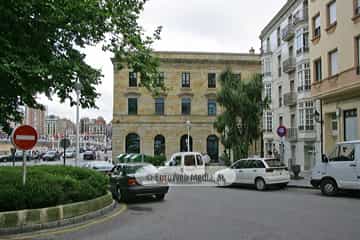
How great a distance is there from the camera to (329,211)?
417 inches

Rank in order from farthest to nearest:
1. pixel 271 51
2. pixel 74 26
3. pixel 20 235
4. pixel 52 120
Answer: pixel 52 120 < pixel 271 51 < pixel 74 26 < pixel 20 235

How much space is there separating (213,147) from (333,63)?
2863cm

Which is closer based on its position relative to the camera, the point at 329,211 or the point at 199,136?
the point at 329,211

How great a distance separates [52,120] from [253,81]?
216 ft

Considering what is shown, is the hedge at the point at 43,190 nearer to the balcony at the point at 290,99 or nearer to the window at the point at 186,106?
the balcony at the point at 290,99

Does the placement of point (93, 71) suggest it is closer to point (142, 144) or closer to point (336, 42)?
point (336, 42)

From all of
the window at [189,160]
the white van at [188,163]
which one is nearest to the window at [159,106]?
the white van at [188,163]

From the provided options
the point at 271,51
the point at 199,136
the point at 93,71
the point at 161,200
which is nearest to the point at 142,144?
the point at 199,136

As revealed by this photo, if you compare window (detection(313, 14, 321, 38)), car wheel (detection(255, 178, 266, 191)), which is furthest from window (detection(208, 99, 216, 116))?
car wheel (detection(255, 178, 266, 191))

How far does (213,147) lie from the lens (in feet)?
163

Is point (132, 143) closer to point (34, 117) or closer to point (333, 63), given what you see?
point (34, 117)

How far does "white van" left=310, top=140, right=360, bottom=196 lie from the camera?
1327 centimetres

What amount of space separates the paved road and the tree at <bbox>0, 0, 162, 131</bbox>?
399 centimetres

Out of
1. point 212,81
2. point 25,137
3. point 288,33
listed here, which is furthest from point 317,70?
point 212,81
